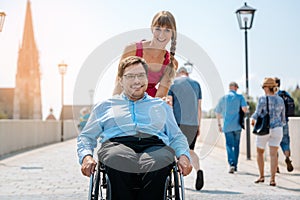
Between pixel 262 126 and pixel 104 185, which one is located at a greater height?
pixel 262 126

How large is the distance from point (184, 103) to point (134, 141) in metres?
2.88

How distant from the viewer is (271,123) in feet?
28.1

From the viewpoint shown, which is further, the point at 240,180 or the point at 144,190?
the point at 240,180

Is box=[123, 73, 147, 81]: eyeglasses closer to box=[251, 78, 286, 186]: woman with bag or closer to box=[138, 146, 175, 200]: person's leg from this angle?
box=[138, 146, 175, 200]: person's leg

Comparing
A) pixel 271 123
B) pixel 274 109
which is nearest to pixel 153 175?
pixel 271 123

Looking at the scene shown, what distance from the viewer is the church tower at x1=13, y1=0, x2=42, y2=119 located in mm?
125625

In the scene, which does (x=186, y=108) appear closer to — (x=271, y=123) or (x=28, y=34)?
(x=271, y=123)

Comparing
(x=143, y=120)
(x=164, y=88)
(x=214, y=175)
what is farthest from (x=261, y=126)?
(x=143, y=120)

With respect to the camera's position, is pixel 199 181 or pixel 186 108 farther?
pixel 199 181

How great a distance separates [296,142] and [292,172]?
0.89 m

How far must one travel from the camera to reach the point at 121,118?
4102mm

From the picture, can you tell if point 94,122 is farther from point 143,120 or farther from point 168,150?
point 168,150

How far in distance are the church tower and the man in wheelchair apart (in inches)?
4854

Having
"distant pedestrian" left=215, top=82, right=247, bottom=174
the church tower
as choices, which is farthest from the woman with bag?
the church tower
